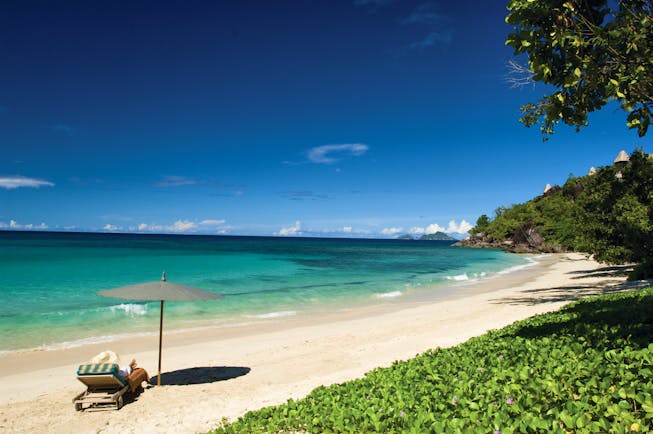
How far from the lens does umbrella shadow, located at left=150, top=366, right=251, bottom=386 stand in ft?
31.8

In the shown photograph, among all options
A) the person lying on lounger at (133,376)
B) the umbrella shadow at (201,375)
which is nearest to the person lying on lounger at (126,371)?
the person lying on lounger at (133,376)

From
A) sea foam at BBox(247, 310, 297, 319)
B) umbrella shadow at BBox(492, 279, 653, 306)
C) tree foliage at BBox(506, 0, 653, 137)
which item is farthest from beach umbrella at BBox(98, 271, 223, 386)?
umbrella shadow at BBox(492, 279, 653, 306)

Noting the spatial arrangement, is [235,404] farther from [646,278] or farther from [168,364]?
[646,278]

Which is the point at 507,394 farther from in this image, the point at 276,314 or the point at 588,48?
the point at 276,314

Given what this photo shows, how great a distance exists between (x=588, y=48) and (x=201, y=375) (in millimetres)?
10407

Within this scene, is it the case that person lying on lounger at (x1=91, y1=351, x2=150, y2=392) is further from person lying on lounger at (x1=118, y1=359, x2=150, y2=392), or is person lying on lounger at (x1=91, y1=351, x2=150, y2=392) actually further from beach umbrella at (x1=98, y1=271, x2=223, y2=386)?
beach umbrella at (x1=98, y1=271, x2=223, y2=386)

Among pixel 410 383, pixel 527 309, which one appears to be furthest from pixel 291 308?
pixel 410 383

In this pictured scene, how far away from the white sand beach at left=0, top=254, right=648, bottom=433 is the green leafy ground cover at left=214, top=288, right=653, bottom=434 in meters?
2.77

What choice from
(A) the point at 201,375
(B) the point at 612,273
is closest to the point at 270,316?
(A) the point at 201,375

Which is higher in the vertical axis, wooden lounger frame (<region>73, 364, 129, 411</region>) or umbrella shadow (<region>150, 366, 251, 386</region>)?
wooden lounger frame (<region>73, 364, 129, 411</region>)

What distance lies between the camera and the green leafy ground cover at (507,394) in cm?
345

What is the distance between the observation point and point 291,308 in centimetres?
2108

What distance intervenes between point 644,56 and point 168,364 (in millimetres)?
12151

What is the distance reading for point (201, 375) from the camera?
10.2 metres
